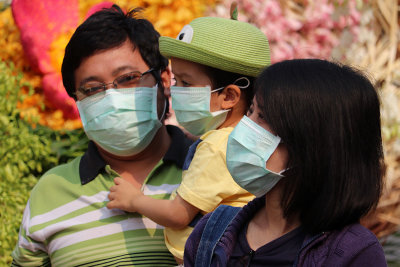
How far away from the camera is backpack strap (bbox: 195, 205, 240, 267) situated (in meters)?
1.84

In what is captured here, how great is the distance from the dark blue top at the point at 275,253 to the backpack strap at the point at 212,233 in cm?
7

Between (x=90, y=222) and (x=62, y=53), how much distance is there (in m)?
1.62

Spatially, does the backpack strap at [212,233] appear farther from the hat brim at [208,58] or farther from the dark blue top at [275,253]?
the hat brim at [208,58]

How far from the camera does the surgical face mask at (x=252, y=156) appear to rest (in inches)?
69.4

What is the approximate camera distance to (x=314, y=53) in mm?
4605

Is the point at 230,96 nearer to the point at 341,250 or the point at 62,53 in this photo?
the point at 341,250

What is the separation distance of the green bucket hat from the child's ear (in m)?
0.08

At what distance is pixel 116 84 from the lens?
2662 millimetres

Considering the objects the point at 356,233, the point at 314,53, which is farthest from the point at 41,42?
the point at 356,233

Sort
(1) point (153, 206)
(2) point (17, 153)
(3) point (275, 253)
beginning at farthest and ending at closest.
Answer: (2) point (17, 153) < (1) point (153, 206) < (3) point (275, 253)

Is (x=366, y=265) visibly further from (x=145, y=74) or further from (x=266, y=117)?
(x=145, y=74)

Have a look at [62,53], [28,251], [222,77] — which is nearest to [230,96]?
[222,77]

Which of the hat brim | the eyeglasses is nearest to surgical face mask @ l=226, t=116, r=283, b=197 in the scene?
the hat brim

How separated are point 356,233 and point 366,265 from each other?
95 millimetres
